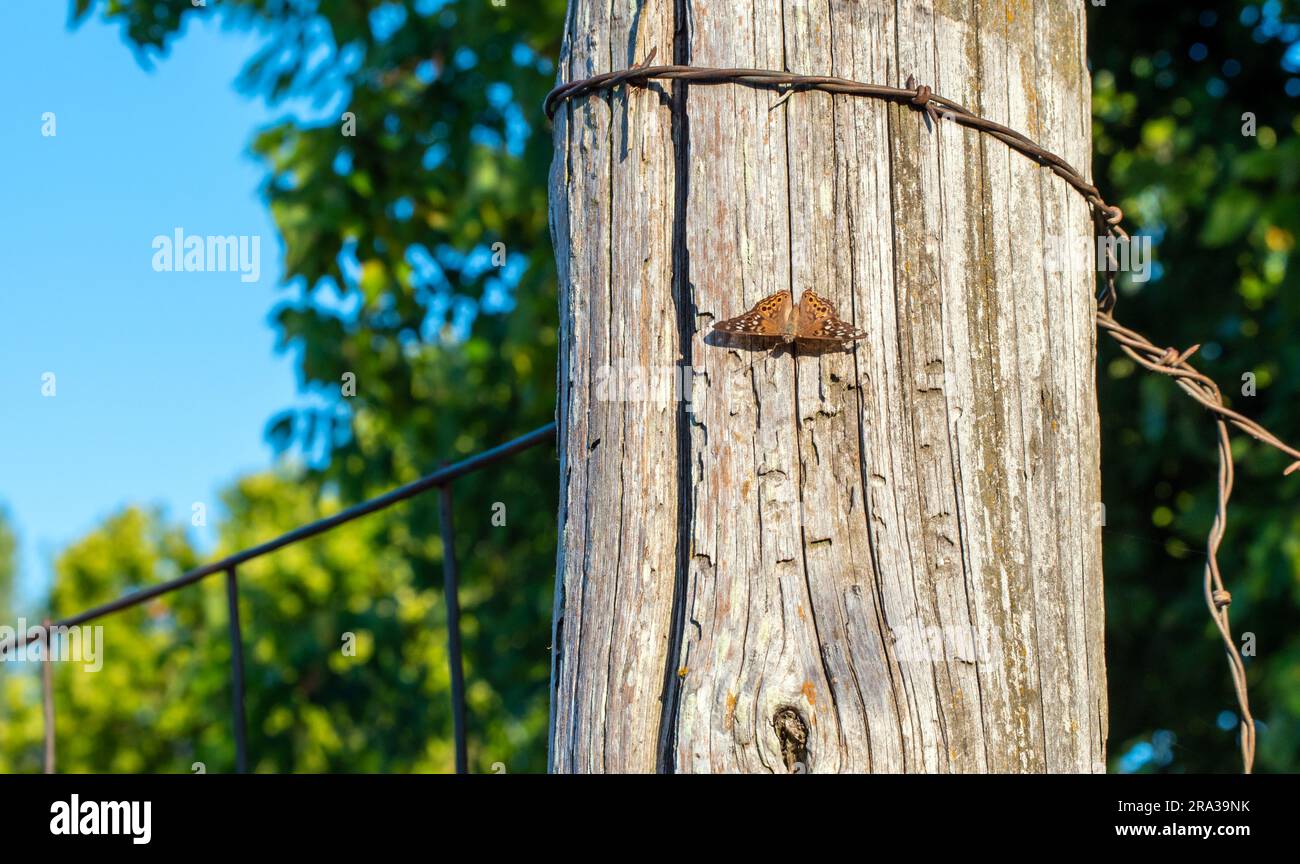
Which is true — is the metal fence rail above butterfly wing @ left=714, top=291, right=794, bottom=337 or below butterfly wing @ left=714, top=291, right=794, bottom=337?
below

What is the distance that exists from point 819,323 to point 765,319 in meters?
0.05

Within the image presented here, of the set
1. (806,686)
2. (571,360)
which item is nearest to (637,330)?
(571,360)

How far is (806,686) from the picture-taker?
114 centimetres

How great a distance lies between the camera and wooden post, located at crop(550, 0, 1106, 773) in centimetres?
116

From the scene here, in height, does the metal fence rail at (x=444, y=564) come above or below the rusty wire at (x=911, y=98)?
below

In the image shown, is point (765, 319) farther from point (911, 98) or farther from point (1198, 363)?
point (1198, 363)

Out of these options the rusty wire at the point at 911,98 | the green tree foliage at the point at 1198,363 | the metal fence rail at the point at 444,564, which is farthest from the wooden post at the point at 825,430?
the green tree foliage at the point at 1198,363

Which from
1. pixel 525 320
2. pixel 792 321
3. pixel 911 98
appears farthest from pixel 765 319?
pixel 525 320

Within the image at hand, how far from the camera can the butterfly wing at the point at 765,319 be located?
3.83ft

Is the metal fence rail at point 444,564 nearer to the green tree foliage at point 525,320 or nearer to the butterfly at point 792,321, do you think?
the butterfly at point 792,321

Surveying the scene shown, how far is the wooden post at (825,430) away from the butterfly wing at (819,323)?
0.02 meters

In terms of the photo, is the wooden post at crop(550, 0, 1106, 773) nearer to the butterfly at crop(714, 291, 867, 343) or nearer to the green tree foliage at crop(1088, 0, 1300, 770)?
the butterfly at crop(714, 291, 867, 343)

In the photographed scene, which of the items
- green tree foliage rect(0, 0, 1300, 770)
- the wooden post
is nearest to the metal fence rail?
the wooden post

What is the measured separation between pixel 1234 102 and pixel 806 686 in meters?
4.30
